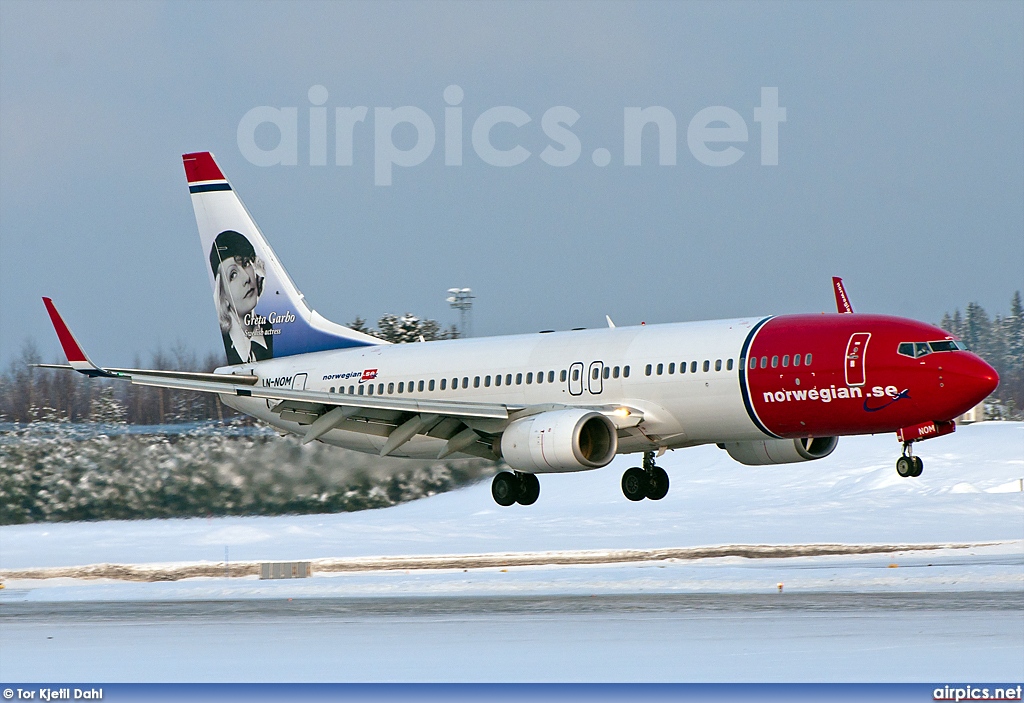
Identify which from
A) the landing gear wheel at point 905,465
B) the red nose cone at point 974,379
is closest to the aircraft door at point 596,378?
the landing gear wheel at point 905,465

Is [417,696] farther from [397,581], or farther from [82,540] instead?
[82,540]

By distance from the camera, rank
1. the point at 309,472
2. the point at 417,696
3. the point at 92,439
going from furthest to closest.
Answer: the point at 92,439, the point at 309,472, the point at 417,696

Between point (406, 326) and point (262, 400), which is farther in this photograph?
point (406, 326)

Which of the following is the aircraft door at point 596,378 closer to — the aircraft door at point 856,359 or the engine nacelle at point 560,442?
the engine nacelle at point 560,442

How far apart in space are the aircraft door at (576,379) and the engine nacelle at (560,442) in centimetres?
111

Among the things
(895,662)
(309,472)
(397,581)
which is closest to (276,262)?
(309,472)

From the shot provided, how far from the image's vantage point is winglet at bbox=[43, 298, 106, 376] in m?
39.7

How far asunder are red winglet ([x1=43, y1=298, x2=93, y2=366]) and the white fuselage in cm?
679

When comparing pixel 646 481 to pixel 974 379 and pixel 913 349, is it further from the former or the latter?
pixel 974 379

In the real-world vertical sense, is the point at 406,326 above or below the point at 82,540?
above

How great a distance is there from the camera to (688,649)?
29516mm

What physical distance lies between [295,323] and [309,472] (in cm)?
525

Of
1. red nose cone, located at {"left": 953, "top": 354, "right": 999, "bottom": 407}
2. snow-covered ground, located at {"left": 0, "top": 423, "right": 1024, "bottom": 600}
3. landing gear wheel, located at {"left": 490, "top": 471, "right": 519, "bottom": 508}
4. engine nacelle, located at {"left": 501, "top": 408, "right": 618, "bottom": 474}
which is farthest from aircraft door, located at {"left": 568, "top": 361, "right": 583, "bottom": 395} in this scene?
red nose cone, located at {"left": 953, "top": 354, "right": 999, "bottom": 407}

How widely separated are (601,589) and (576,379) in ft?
21.1
